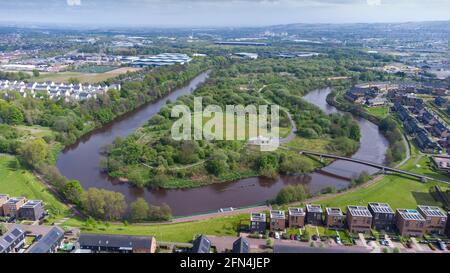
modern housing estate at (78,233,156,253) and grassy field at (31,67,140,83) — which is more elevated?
grassy field at (31,67,140,83)

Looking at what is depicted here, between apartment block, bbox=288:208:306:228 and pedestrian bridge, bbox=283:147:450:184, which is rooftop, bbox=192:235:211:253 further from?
pedestrian bridge, bbox=283:147:450:184

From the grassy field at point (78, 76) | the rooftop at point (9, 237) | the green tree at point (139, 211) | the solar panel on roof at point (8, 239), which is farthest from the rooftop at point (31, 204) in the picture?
the grassy field at point (78, 76)

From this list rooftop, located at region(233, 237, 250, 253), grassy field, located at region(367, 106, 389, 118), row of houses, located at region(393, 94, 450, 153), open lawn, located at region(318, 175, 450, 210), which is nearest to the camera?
rooftop, located at region(233, 237, 250, 253)

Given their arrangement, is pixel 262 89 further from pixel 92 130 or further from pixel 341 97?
pixel 92 130

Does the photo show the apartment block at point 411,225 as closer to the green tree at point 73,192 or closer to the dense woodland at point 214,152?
the dense woodland at point 214,152

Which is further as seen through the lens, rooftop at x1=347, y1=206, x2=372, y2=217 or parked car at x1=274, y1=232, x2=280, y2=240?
rooftop at x1=347, y1=206, x2=372, y2=217

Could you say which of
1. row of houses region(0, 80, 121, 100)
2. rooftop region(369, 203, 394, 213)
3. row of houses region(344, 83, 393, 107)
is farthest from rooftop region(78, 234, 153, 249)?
row of houses region(344, 83, 393, 107)

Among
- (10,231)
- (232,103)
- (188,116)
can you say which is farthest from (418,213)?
(232,103)
